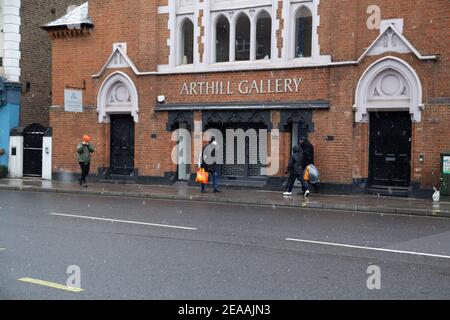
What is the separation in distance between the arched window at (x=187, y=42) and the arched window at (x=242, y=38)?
6.41ft

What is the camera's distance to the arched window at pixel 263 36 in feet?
67.3

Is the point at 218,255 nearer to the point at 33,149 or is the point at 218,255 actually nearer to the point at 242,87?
the point at 242,87

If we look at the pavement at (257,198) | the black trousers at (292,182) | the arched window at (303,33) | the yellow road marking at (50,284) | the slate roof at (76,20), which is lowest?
the yellow road marking at (50,284)

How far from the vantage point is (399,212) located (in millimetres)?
14820

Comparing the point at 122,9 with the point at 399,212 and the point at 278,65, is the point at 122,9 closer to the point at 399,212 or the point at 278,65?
the point at 278,65

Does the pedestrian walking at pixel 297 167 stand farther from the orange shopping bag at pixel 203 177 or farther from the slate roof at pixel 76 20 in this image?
the slate roof at pixel 76 20

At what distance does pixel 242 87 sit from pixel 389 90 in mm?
5117

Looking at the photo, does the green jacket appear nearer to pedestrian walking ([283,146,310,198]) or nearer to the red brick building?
the red brick building

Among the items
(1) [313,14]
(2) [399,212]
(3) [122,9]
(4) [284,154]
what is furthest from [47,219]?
(3) [122,9]

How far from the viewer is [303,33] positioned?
1986cm

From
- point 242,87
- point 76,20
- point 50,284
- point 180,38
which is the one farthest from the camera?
point 76,20

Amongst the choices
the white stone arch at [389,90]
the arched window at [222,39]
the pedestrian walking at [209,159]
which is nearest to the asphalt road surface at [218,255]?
the white stone arch at [389,90]

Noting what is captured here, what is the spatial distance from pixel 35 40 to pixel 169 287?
79.2ft

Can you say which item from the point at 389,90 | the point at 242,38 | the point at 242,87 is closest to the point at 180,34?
the point at 242,38
